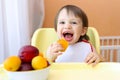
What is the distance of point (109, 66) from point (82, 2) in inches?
44.9

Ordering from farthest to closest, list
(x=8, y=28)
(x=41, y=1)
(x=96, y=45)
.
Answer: (x=41, y=1) → (x=8, y=28) → (x=96, y=45)

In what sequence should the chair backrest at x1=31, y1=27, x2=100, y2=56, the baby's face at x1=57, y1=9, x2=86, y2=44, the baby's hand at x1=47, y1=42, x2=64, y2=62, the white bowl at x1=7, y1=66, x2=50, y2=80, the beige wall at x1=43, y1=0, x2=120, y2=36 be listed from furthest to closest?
the beige wall at x1=43, y1=0, x2=120, y2=36 → the chair backrest at x1=31, y1=27, x2=100, y2=56 → the baby's face at x1=57, y1=9, x2=86, y2=44 → the baby's hand at x1=47, y1=42, x2=64, y2=62 → the white bowl at x1=7, y1=66, x2=50, y2=80

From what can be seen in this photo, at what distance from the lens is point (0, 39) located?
1.32 metres

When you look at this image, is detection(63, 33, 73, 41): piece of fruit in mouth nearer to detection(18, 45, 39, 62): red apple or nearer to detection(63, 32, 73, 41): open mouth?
detection(63, 32, 73, 41): open mouth

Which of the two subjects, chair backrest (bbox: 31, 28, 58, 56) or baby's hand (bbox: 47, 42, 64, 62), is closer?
baby's hand (bbox: 47, 42, 64, 62)

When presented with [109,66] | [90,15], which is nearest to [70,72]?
[109,66]

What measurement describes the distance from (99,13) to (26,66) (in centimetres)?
137

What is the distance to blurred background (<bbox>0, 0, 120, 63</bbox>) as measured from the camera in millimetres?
1392

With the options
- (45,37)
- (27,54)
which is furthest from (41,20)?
(27,54)

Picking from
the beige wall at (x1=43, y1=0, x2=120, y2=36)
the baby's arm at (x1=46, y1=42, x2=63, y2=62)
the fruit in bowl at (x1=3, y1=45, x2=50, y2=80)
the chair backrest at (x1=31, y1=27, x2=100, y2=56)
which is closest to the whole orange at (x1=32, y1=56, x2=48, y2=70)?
the fruit in bowl at (x1=3, y1=45, x2=50, y2=80)

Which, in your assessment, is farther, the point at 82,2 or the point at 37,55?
the point at 82,2

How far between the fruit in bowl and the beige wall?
1224 mm

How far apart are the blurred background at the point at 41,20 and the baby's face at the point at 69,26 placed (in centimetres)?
43

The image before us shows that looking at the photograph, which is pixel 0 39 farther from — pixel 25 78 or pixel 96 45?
pixel 25 78
